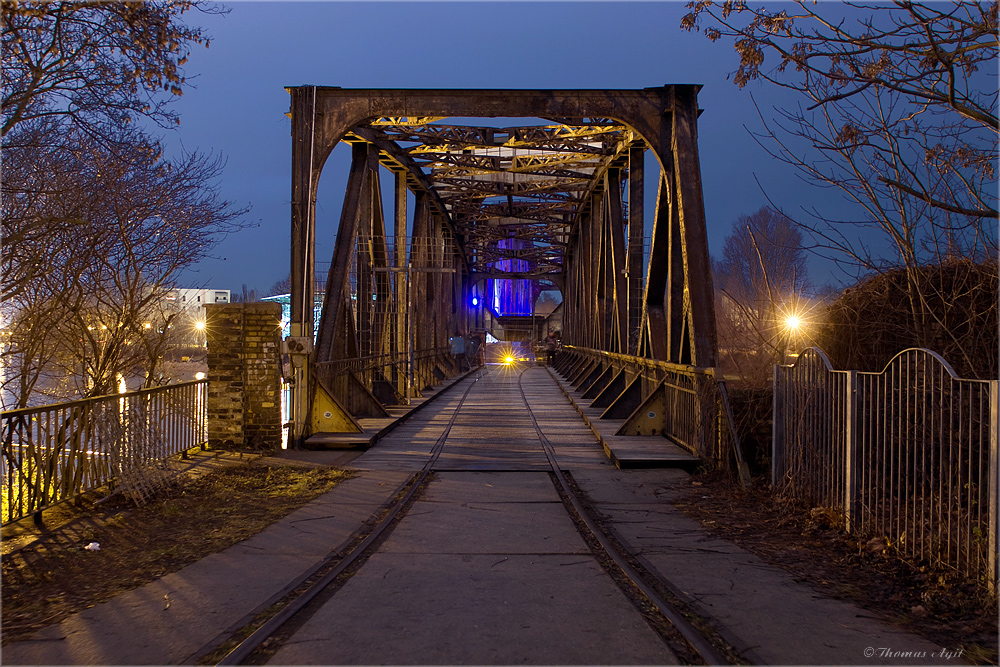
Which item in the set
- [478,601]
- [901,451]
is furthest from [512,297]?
[478,601]

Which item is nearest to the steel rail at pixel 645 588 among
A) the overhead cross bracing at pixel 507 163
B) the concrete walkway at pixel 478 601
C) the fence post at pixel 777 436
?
the concrete walkway at pixel 478 601

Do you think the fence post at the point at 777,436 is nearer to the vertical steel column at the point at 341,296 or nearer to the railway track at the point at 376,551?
the railway track at the point at 376,551

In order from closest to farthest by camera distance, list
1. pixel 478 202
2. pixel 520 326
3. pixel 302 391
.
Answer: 1. pixel 302 391
2. pixel 478 202
3. pixel 520 326

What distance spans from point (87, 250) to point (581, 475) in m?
6.65

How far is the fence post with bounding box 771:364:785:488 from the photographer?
7.61 meters

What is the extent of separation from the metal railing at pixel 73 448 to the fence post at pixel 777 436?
6.63 metres

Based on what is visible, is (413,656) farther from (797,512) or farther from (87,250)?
(87,250)

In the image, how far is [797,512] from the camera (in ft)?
22.2

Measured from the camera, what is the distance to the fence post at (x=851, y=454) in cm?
587

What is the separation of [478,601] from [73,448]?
4687mm

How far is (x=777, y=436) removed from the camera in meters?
7.70

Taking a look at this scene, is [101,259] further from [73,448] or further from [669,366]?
[669,366]

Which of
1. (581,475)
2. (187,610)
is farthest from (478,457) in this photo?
(187,610)

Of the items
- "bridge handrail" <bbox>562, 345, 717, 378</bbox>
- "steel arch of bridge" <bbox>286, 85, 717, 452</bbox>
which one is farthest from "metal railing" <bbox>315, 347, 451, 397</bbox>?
"bridge handrail" <bbox>562, 345, 717, 378</bbox>
